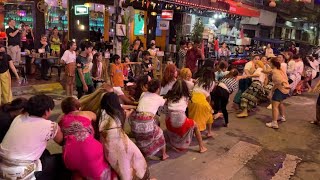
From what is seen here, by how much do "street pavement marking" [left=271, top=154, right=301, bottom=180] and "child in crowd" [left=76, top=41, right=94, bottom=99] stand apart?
14.5ft

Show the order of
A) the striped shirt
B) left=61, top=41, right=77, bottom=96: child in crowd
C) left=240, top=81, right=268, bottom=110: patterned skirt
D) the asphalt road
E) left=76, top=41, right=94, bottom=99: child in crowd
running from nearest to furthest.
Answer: the asphalt road → left=76, top=41, right=94, bottom=99: child in crowd → the striped shirt → left=61, top=41, right=77, bottom=96: child in crowd → left=240, top=81, right=268, bottom=110: patterned skirt

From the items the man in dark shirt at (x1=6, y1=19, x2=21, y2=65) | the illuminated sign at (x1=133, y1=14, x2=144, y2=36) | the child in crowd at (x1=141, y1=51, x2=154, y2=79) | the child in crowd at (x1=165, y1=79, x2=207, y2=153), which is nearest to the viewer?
the child in crowd at (x1=165, y1=79, x2=207, y2=153)

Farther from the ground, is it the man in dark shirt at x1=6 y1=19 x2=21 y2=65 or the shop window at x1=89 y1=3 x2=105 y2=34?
the shop window at x1=89 y1=3 x2=105 y2=34

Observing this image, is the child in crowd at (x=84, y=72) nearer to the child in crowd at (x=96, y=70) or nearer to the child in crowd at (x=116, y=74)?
the child in crowd at (x=96, y=70)

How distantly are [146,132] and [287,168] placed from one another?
2.58m

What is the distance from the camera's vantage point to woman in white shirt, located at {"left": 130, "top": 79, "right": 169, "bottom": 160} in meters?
5.21

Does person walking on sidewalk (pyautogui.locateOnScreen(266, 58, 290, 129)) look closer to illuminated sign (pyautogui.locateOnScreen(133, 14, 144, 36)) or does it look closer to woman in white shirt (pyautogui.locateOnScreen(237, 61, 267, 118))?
woman in white shirt (pyautogui.locateOnScreen(237, 61, 267, 118))

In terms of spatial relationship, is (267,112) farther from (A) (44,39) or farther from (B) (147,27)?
(B) (147,27)

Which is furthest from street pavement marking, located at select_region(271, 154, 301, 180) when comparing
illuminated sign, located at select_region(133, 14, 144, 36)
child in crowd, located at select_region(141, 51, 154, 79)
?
illuminated sign, located at select_region(133, 14, 144, 36)

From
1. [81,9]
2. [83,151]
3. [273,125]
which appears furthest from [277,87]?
[81,9]

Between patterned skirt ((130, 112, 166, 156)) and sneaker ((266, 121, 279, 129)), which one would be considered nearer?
patterned skirt ((130, 112, 166, 156))

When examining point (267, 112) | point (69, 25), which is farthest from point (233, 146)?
point (69, 25)

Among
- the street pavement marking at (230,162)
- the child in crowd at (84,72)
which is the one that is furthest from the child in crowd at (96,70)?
the street pavement marking at (230,162)

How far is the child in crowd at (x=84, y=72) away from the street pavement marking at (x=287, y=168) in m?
4.41
